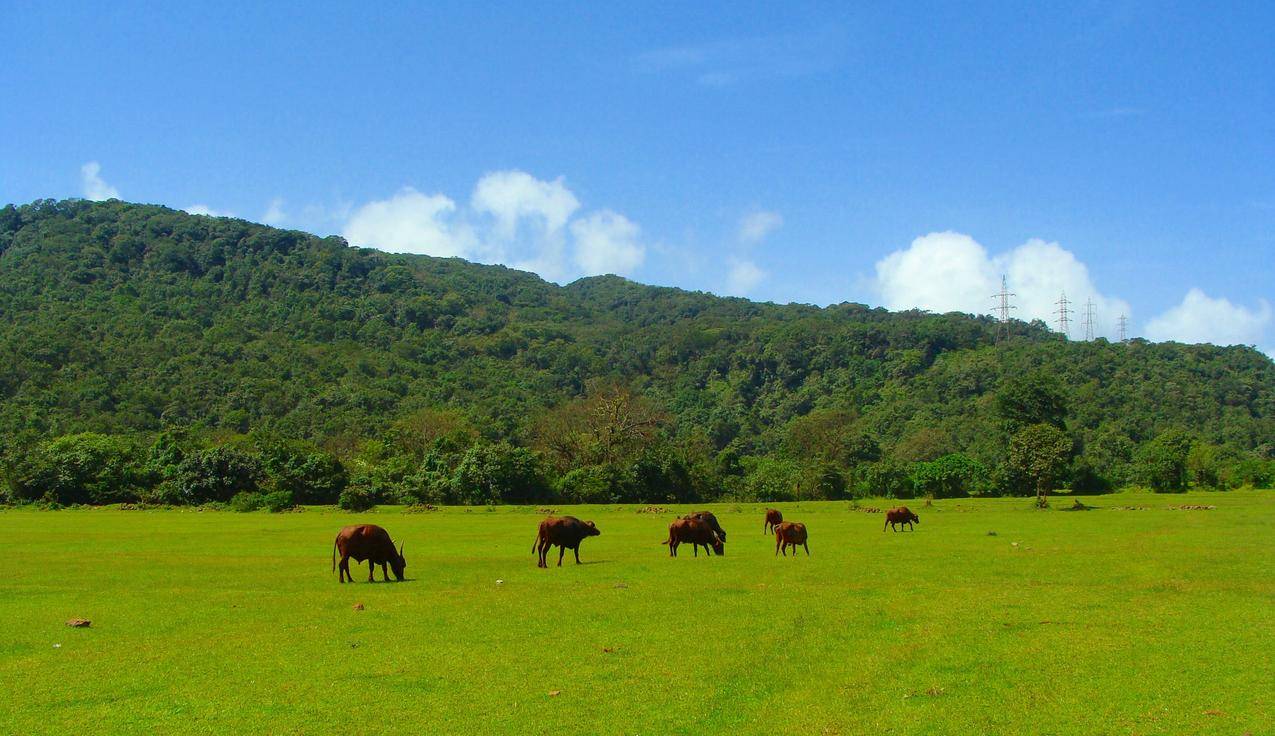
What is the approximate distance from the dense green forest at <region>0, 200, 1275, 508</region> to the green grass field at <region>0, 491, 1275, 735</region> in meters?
44.5

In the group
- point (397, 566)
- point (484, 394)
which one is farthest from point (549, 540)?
point (484, 394)

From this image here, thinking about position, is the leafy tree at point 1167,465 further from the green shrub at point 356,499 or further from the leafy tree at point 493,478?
the green shrub at point 356,499

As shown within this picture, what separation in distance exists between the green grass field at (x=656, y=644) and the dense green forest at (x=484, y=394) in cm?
4451

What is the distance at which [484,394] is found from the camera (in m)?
132

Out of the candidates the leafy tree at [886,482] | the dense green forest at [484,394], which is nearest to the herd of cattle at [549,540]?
the dense green forest at [484,394]

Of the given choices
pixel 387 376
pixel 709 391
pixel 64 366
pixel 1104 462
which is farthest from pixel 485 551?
pixel 709 391

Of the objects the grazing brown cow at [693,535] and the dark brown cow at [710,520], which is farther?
the dark brown cow at [710,520]

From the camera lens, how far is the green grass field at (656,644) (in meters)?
10.9

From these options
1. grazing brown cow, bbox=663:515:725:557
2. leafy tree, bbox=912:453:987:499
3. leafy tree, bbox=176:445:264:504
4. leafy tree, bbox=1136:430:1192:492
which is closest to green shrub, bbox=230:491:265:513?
leafy tree, bbox=176:445:264:504

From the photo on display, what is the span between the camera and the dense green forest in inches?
2822

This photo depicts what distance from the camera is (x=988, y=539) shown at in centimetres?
3378

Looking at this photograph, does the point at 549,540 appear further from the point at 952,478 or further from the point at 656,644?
the point at 952,478

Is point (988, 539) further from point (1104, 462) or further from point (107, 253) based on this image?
point (107, 253)

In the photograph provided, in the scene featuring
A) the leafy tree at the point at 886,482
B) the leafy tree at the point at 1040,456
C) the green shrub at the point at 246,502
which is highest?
the leafy tree at the point at 1040,456
